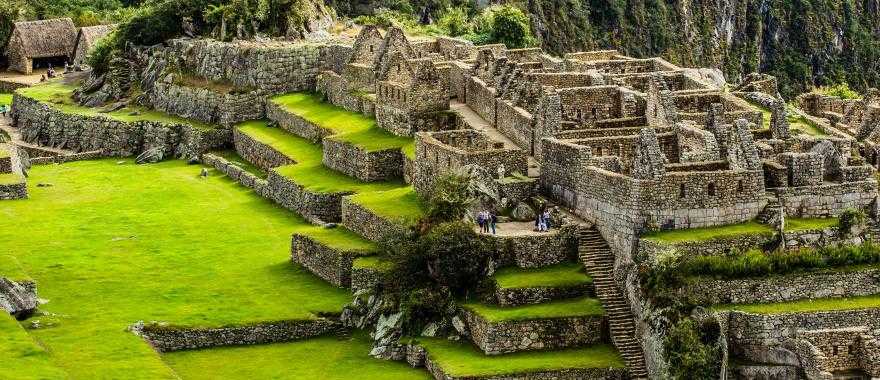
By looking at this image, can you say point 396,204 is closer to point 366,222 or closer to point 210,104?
point 366,222

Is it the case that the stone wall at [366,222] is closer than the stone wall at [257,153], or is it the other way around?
the stone wall at [366,222]

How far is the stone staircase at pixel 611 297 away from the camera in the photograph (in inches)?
2237

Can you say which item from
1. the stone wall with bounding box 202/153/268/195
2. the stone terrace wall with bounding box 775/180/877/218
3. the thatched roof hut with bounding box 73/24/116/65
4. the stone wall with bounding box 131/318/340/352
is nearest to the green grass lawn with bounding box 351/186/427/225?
the stone wall with bounding box 131/318/340/352

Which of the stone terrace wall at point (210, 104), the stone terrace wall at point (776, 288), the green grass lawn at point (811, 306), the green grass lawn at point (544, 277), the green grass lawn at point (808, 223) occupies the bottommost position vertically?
the stone terrace wall at point (210, 104)

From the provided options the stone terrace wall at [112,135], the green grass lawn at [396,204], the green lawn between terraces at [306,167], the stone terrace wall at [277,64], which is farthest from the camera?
the stone terrace wall at [277,64]

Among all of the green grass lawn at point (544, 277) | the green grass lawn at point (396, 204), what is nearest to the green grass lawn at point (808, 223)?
the green grass lawn at point (544, 277)

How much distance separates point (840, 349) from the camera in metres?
53.6

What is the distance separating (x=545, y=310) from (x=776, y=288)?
630 cm

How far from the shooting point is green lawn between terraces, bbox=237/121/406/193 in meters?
74.9

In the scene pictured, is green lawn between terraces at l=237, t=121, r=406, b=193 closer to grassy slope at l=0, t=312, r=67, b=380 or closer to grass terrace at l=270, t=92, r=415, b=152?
grass terrace at l=270, t=92, r=415, b=152

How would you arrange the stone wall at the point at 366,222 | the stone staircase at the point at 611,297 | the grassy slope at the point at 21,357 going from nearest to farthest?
1. the grassy slope at the point at 21,357
2. the stone staircase at the point at 611,297
3. the stone wall at the point at 366,222

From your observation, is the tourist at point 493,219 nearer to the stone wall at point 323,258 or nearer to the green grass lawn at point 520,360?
the green grass lawn at point 520,360

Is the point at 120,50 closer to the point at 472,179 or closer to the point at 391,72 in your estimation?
the point at 391,72

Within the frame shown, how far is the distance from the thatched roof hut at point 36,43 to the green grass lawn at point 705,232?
217ft
